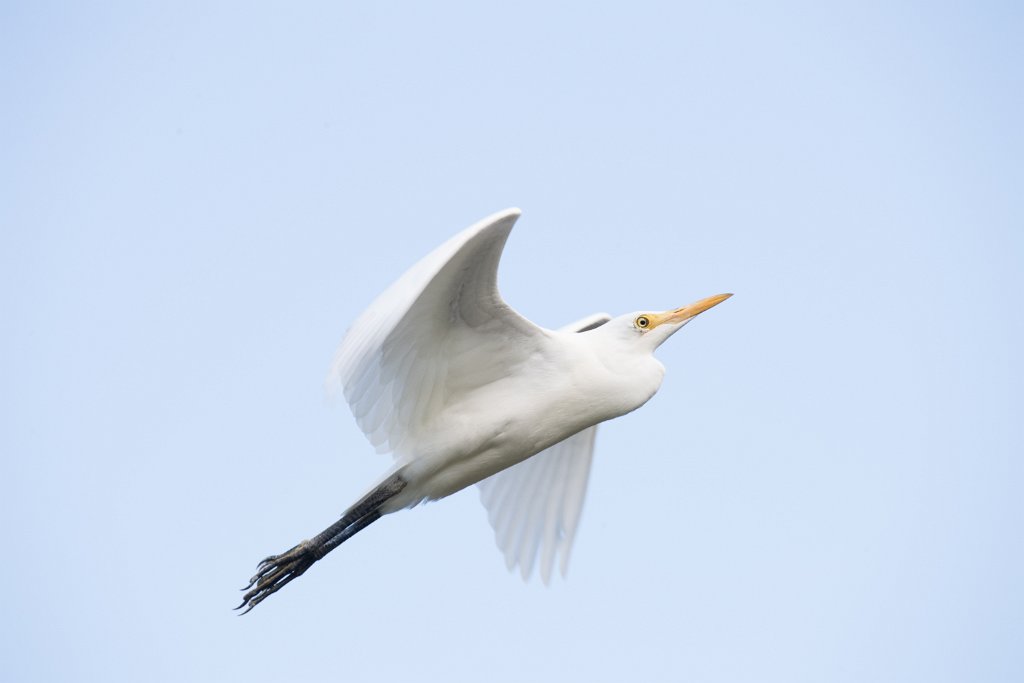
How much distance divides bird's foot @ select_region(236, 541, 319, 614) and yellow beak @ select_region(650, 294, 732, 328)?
3.60 meters

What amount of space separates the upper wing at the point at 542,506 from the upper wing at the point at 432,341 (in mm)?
2316

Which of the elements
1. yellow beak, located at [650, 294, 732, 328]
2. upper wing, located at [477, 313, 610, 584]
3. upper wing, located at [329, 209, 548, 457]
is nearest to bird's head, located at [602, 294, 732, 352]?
yellow beak, located at [650, 294, 732, 328]

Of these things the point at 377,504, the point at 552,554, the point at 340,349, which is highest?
the point at 340,349

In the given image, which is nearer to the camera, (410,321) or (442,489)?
(410,321)

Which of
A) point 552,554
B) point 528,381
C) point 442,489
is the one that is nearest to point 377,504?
point 442,489

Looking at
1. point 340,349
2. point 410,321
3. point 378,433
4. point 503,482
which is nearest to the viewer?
point 340,349

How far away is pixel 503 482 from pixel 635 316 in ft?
8.24

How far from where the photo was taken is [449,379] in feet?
40.7

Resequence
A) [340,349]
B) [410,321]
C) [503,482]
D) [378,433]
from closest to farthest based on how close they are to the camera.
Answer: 1. [340,349]
2. [410,321]
3. [378,433]
4. [503,482]

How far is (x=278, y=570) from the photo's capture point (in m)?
12.6

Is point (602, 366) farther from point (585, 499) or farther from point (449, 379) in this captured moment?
point (585, 499)

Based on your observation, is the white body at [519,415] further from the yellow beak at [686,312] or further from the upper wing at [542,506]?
the upper wing at [542,506]

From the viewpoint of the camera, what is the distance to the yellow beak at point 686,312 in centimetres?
1311

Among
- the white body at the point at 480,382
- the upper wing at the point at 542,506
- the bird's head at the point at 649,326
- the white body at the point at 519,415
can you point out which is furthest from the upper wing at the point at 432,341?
the upper wing at the point at 542,506
